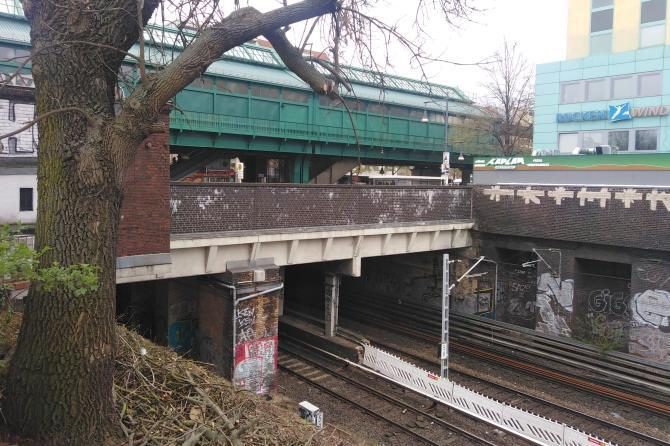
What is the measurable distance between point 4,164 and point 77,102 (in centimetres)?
1116

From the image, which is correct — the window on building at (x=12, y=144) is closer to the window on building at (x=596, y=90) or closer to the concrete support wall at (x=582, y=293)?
the concrete support wall at (x=582, y=293)

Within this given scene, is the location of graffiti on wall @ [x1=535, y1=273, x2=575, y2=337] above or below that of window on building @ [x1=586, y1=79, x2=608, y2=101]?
below

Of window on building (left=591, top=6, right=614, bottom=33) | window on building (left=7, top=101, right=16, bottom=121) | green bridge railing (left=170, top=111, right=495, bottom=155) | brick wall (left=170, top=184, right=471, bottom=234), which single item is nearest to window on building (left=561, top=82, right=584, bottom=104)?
window on building (left=591, top=6, right=614, bottom=33)

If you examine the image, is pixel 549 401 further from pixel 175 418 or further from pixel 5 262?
pixel 5 262

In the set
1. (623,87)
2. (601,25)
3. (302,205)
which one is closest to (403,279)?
(302,205)

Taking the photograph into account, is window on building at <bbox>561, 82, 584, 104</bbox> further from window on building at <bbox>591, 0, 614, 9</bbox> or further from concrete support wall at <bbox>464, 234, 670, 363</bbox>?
concrete support wall at <bbox>464, 234, 670, 363</bbox>

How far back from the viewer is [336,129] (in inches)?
1066

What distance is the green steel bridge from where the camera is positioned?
2108 centimetres

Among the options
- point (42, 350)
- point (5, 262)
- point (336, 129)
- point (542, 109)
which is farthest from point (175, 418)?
point (542, 109)

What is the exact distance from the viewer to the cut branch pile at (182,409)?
208 inches

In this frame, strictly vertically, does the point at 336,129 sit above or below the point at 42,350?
above

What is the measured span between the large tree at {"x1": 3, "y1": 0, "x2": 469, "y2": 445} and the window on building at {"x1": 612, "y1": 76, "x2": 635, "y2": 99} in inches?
1205

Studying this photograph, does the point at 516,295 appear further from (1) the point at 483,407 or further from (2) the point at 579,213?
(1) the point at 483,407

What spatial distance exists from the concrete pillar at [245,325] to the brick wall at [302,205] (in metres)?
1.43
